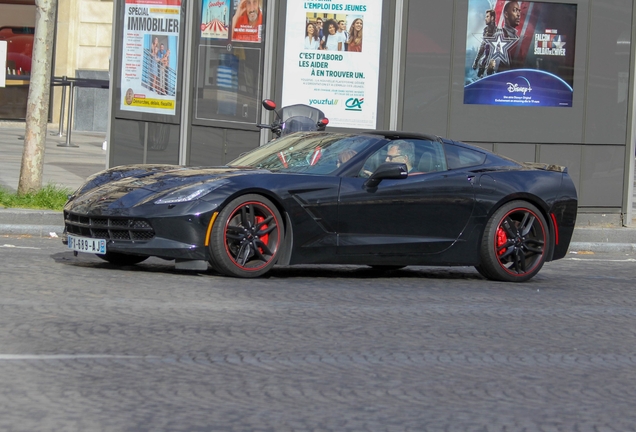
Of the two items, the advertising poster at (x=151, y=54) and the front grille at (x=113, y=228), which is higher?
the advertising poster at (x=151, y=54)

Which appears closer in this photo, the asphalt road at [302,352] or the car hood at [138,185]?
the asphalt road at [302,352]

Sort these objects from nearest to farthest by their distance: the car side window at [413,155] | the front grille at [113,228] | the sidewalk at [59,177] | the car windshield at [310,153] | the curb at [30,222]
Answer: the front grille at [113,228]
the car windshield at [310,153]
the car side window at [413,155]
the curb at [30,222]
the sidewalk at [59,177]

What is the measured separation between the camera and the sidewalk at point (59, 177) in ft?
40.7

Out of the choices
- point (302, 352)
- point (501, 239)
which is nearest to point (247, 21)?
point (501, 239)

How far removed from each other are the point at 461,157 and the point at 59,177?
8406 millimetres

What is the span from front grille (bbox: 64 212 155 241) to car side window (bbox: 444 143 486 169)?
281cm

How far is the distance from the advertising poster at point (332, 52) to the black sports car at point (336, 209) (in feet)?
16.3

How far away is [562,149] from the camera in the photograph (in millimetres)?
15680

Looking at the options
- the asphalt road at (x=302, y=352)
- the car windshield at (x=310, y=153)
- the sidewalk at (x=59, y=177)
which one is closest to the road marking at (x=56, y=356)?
the asphalt road at (x=302, y=352)

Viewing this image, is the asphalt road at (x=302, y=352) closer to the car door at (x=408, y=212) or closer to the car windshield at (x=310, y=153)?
the car door at (x=408, y=212)

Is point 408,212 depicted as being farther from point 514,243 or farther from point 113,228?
point 113,228

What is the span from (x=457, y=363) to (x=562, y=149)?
32.7ft

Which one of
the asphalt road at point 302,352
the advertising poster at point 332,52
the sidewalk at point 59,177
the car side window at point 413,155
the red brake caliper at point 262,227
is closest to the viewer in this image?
the asphalt road at point 302,352

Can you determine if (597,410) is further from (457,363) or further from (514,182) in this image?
(514,182)
